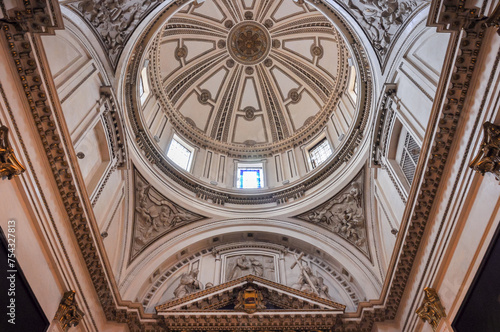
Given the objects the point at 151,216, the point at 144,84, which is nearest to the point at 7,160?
the point at 151,216

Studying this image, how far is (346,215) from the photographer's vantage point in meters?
14.8

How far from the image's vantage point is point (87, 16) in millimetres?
10008

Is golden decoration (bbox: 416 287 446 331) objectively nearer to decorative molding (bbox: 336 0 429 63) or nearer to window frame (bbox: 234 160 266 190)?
decorative molding (bbox: 336 0 429 63)

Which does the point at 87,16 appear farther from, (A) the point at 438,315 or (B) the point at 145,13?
(A) the point at 438,315

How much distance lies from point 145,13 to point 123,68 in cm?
195

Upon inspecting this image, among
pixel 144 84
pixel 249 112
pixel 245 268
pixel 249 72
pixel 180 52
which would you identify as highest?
pixel 249 72

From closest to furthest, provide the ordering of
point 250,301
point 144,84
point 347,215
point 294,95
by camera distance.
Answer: point 250,301
point 347,215
point 144,84
point 294,95

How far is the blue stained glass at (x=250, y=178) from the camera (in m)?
19.7

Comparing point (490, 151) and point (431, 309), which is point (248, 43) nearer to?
point (431, 309)

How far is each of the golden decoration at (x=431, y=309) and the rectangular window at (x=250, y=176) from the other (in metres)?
11.5

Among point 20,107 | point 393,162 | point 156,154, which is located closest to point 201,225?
point 156,154

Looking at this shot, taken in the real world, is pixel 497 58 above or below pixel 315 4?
below

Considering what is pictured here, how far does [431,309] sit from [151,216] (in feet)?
34.3

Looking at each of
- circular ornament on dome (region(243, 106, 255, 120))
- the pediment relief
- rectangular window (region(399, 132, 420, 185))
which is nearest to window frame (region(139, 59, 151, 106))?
the pediment relief
